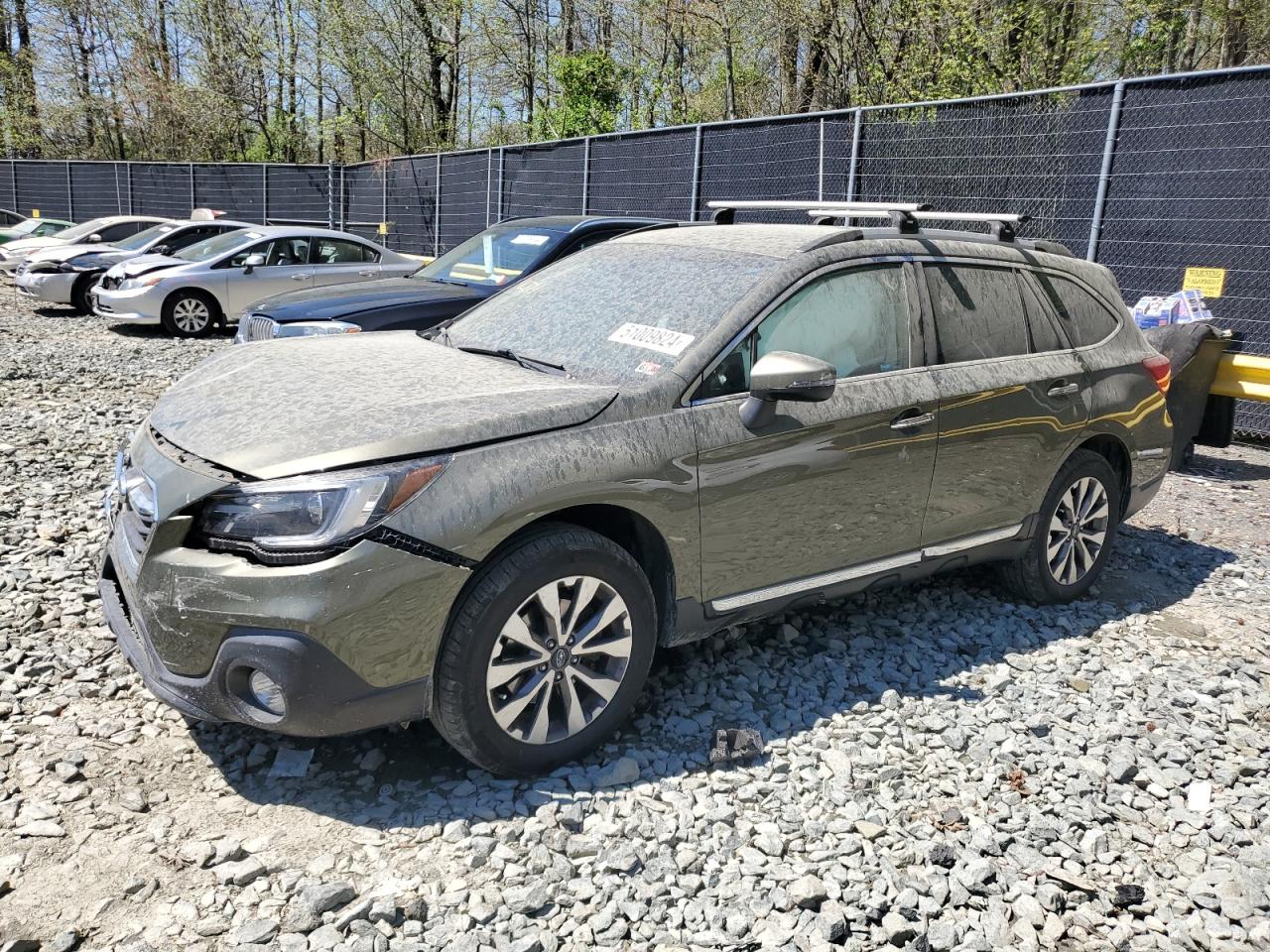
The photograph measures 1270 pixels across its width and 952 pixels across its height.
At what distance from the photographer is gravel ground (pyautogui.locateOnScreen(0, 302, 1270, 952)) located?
2.70 m

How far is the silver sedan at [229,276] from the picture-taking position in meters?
13.0

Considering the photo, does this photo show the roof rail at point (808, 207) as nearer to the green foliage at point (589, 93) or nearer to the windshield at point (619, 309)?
the windshield at point (619, 309)

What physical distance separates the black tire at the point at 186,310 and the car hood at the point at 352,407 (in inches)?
397

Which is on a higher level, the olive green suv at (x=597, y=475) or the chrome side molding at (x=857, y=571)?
the olive green suv at (x=597, y=475)

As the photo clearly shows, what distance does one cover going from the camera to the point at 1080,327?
16.2ft

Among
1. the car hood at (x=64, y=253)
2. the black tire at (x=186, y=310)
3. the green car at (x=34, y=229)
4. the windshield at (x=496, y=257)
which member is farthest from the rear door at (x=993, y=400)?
the green car at (x=34, y=229)

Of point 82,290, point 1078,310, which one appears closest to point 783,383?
point 1078,310

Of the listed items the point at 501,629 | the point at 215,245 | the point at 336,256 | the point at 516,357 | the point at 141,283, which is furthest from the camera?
the point at 215,245

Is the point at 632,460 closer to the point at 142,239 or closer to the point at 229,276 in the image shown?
the point at 229,276

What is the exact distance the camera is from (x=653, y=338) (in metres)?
3.73

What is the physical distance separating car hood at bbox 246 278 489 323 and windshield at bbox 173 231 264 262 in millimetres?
5739

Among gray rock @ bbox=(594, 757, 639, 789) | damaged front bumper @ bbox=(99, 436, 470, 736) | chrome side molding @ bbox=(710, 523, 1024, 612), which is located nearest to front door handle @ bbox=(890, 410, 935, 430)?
chrome side molding @ bbox=(710, 523, 1024, 612)

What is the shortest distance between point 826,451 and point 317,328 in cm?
474

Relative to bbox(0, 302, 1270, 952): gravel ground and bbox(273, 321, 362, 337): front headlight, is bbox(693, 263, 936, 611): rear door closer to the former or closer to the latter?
bbox(0, 302, 1270, 952): gravel ground
